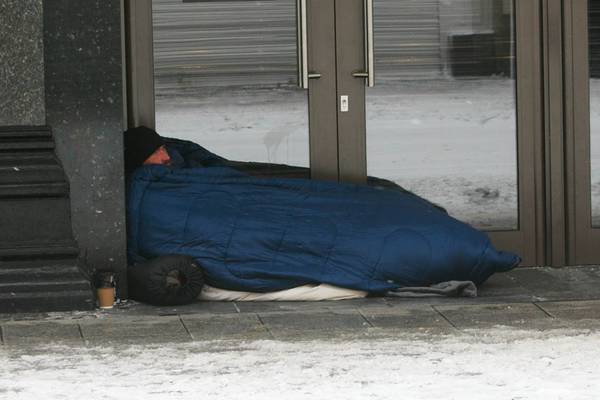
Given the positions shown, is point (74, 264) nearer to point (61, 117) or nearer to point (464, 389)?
point (61, 117)

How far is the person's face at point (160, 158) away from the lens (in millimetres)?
8812

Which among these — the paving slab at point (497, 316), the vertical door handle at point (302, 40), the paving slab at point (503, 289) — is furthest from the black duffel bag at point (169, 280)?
the paving slab at point (503, 289)

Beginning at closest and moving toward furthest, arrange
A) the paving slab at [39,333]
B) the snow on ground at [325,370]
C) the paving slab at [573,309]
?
1. the snow on ground at [325,370]
2. the paving slab at [39,333]
3. the paving slab at [573,309]

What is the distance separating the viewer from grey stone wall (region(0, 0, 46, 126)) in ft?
27.6

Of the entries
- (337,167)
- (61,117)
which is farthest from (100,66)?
(337,167)

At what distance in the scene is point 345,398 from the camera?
6.30 meters

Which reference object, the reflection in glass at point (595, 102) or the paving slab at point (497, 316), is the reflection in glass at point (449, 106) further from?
the paving slab at point (497, 316)

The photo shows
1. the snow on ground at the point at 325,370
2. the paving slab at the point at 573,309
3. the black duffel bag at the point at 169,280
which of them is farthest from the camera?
the black duffel bag at the point at 169,280

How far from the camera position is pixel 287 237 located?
8.60 m

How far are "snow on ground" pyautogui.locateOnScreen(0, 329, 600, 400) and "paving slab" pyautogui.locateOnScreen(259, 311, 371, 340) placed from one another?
21 centimetres

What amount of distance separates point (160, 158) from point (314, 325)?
5.04 ft

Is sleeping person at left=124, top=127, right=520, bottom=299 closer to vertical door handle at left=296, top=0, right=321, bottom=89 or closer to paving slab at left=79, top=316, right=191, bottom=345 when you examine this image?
paving slab at left=79, top=316, right=191, bottom=345

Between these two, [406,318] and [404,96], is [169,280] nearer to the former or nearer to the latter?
[406,318]

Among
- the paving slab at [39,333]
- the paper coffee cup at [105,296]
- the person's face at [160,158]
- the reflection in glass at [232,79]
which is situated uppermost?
the reflection in glass at [232,79]
